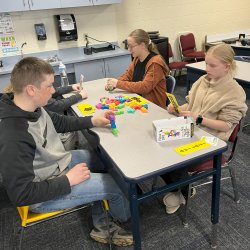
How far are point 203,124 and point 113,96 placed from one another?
834mm

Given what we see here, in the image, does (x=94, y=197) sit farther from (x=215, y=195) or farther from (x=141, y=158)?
(x=215, y=195)

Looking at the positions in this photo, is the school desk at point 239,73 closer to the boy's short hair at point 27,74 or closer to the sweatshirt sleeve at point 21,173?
the boy's short hair at point 27,74

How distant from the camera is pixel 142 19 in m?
4.41

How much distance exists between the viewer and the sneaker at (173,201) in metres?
1.74

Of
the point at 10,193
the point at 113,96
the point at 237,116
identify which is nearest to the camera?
the point at 10,193

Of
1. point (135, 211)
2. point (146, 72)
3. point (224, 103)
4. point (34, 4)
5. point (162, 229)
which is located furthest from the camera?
point (34, 4)

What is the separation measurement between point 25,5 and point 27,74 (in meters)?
2.56

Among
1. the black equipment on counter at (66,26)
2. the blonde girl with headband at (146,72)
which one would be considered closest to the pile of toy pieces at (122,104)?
the blonde girl with headband at (146,72)

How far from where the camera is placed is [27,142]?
1115 mm

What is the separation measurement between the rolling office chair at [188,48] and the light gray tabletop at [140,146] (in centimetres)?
333

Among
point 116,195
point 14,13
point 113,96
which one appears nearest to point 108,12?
point 14,13

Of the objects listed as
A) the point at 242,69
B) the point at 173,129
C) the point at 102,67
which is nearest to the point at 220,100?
the point at 173,129

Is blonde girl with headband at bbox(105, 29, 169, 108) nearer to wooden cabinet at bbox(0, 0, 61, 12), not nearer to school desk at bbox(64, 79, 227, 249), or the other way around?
school desk at bbox(64, 79, 227, 249)

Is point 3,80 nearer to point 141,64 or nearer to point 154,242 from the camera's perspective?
point 141,64
